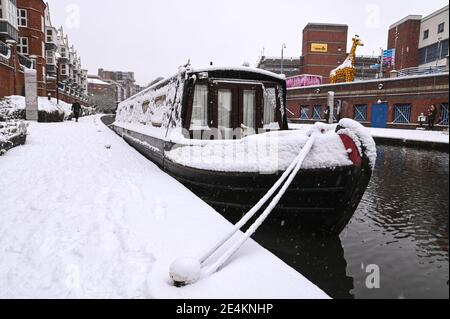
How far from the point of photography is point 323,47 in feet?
168

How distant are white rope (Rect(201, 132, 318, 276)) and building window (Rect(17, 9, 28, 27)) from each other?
141 ft

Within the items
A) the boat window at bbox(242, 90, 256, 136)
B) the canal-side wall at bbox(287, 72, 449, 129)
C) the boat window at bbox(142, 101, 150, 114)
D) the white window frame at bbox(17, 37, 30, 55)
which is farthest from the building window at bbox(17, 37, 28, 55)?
the boat window at bbox(242, 90, 256, 136)

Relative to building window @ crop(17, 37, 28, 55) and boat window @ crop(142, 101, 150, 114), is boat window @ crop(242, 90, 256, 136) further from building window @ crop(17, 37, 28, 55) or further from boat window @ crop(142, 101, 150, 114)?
building window @ crop(17, 37, 28, 55)

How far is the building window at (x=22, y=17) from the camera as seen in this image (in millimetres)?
36938

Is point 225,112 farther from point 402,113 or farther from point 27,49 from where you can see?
point 27,49

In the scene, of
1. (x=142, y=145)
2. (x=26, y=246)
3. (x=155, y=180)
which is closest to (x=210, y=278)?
(x=26, y=246)

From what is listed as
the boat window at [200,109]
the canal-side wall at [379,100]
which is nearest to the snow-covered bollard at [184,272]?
the boat window at [200,109]

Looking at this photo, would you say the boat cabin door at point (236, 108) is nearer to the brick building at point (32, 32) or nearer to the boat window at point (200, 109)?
the boat window at point (200, 109)

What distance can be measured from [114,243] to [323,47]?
176ft

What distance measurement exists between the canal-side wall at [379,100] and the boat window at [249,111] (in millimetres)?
16098

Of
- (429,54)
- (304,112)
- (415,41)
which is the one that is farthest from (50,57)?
(429,54)

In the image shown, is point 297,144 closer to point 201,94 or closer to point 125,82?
point 201,94

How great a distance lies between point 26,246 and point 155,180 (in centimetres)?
330

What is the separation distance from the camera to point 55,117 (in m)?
23.9
